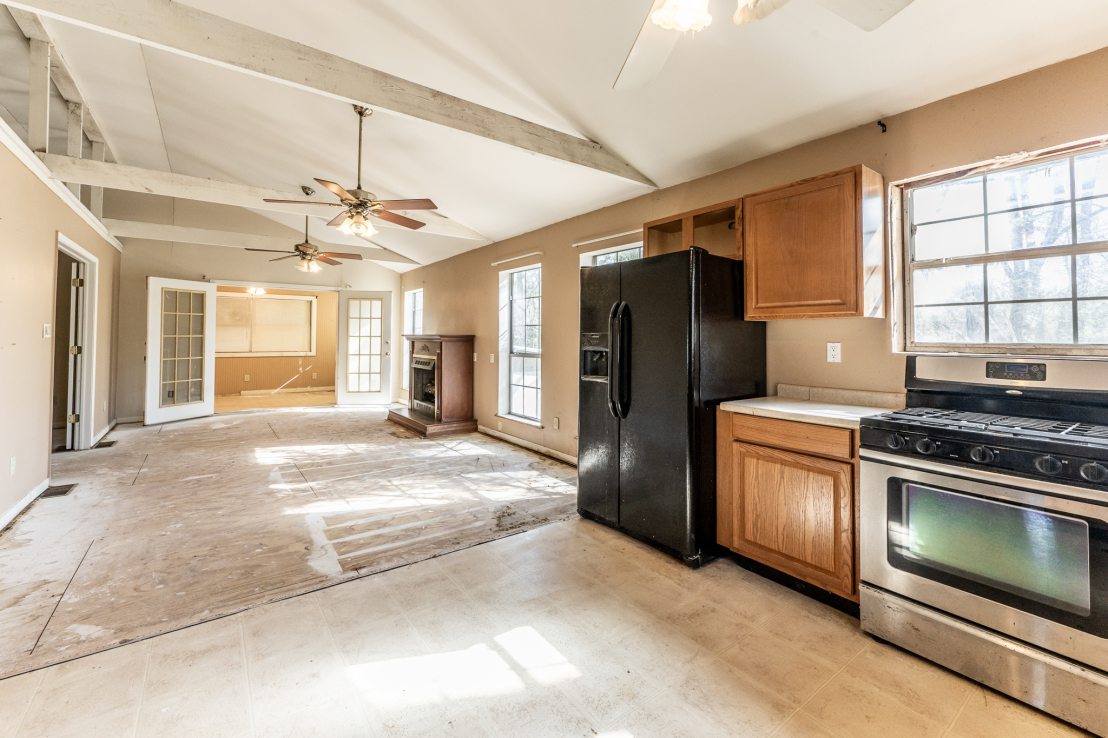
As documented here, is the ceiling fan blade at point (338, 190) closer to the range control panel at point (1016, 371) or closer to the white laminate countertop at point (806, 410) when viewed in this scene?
the white laminate countertop at point (806, 410)

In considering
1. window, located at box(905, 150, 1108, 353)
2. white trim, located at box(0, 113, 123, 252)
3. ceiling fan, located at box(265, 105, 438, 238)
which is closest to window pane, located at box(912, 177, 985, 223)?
window, located at box(905, 150, 1108, 353)

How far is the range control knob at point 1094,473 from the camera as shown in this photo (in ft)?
4.64

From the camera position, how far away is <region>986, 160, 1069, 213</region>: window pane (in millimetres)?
2018

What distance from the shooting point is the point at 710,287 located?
8.60ft

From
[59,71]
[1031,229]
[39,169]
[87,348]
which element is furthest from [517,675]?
[87,348]

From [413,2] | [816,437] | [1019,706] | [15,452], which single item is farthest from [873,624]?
[15,452]

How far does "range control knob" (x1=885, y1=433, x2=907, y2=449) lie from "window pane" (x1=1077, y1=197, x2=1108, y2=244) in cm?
115

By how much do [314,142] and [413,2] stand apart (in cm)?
254

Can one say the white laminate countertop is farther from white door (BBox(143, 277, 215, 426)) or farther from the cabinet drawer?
white door (BBox(143, 277, 215, 426))

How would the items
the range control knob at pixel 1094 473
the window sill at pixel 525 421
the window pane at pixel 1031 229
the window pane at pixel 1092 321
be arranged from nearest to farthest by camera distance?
the range control knob at pixel 1094 473 < the window pane at pixel 1092 321 < the window pane at pixel 1031 229 < the window sill at pixel 525 421

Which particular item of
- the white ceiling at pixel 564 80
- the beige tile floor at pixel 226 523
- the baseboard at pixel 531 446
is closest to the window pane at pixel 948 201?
the white ceiling at pixel 564 80

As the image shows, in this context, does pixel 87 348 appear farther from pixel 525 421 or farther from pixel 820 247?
pixel 820 247

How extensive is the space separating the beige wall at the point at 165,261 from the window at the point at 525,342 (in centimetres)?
350

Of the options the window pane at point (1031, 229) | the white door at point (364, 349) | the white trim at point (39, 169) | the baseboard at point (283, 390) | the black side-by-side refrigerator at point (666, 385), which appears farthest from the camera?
the baseboard at point (283, 390)
